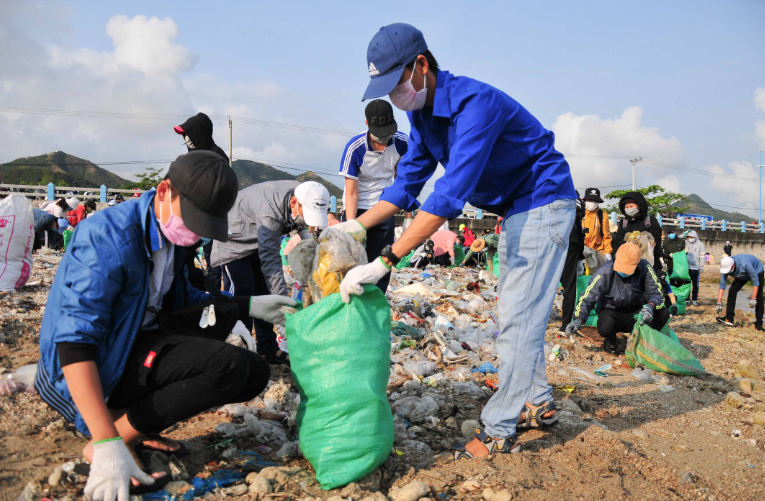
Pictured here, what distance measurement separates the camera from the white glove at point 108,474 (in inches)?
59.9

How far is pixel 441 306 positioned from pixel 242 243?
10.9 ft

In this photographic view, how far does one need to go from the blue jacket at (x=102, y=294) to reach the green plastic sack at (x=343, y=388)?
0.59 meters

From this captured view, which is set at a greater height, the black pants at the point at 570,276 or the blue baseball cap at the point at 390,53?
the blue baseball cap at the point at 390,53

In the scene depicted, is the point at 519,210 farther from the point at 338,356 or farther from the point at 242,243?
the point at 242,243

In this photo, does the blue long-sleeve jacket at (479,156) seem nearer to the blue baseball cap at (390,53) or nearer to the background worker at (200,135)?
the blue baseball cap at (390,53)

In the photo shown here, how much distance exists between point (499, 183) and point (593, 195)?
4379 mm

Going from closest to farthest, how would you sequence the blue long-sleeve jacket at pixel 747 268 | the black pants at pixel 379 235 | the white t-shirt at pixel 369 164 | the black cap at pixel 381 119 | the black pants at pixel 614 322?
the black pants at pixel 379 235 → the black cap at pixel 381 119 → the white t-shirt at pixel 369 164 → the black pants at pixel 614 322 → the blue long-sleeve jacket at pixel 747 268

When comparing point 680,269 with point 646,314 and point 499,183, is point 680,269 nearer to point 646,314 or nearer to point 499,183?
point 646,314

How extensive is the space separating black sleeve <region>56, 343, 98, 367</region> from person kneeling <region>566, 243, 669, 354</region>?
4285mm

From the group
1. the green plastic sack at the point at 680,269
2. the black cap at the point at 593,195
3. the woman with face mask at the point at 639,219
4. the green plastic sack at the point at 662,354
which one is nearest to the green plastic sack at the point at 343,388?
the green plastic sack at the point at 662,354

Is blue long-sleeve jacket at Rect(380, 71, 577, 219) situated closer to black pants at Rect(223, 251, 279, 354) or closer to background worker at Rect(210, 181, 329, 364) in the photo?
background worker at Rect(210, 181, 329, 364)

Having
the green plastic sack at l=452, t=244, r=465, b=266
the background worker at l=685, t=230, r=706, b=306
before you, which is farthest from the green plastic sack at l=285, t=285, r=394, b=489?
the green plastic sack at l=452, t=244, r=465, b=266

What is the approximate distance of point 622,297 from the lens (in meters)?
4.70

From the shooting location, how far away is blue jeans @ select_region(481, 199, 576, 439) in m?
2.17
